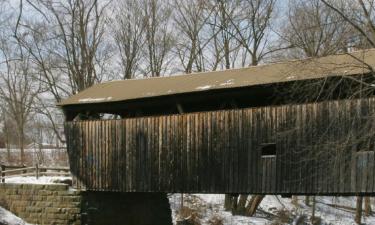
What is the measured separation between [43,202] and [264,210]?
479 inches

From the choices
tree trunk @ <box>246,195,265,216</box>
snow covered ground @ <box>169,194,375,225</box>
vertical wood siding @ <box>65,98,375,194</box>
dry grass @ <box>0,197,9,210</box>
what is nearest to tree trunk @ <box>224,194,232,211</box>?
snow covered ground @ <box>169,194,375,225</box>

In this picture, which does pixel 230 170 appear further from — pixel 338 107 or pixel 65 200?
pixel 65 200

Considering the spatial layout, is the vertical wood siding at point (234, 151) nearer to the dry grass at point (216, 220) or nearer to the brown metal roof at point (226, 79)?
the brown metal roof at point (226, 79)

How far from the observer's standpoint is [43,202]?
1759 centimetres

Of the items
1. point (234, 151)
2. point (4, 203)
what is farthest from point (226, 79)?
point (4, 203)

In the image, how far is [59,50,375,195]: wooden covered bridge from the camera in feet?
40.5

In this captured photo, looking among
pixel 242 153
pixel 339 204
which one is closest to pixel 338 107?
pixel 242 153

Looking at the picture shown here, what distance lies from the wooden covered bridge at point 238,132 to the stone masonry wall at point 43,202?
644 mm

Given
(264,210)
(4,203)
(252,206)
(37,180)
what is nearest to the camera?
(4,203)

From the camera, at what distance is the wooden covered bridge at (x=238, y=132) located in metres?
12.4

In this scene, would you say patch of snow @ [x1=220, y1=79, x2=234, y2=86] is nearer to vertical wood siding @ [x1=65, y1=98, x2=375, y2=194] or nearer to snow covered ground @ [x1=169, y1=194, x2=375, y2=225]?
vertical wood siding @ [x1=65, y1=98, x2=375, y2=194]

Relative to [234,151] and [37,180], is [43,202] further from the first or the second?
[234,151]

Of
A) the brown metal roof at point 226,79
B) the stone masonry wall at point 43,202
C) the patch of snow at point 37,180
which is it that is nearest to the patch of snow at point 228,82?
the brown metal roof at point 226,79

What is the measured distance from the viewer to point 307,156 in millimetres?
12883
